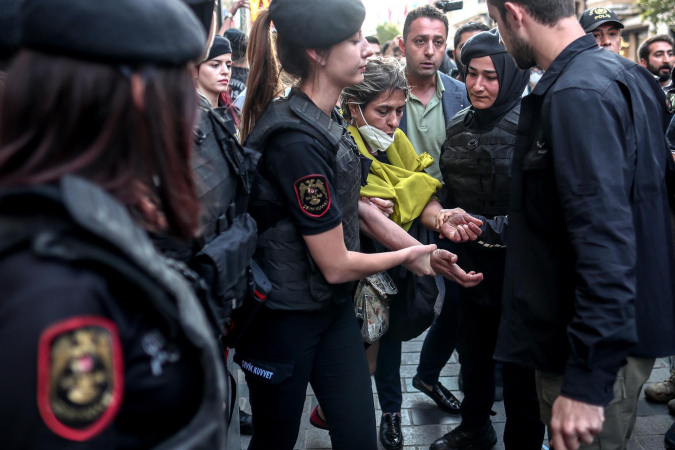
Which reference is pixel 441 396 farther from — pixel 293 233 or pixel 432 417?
pixel 293 233

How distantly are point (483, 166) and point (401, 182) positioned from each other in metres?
0.41

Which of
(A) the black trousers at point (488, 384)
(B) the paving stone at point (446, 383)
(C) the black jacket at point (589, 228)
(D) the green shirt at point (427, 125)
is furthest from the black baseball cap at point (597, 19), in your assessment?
(C) the black jacket at point (589, 228)

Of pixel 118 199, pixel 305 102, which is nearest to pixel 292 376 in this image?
pixel 305 102

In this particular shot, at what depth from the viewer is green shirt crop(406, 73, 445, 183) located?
3.83 meters

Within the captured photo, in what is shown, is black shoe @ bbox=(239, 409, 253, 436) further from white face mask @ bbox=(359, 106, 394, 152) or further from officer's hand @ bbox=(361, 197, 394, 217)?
white face mask @ bbox=(359, 106, 394, 152)

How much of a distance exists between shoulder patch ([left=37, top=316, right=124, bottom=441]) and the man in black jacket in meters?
1.27

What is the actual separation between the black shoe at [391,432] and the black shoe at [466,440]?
7.4 inches

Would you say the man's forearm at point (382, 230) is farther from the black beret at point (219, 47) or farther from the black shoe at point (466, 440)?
the black beret at point (219, 47)

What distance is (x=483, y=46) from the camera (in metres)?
2.98

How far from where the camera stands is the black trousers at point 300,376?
2.26m

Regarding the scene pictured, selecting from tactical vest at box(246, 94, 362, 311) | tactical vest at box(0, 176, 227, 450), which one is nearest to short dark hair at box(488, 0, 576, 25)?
tactical vest at box(246, 94, 362, 311)

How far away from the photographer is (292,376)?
2264mm

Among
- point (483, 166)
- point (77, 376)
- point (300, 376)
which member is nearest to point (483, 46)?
point (483, 166)

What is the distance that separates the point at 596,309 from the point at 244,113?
1.52 metres
